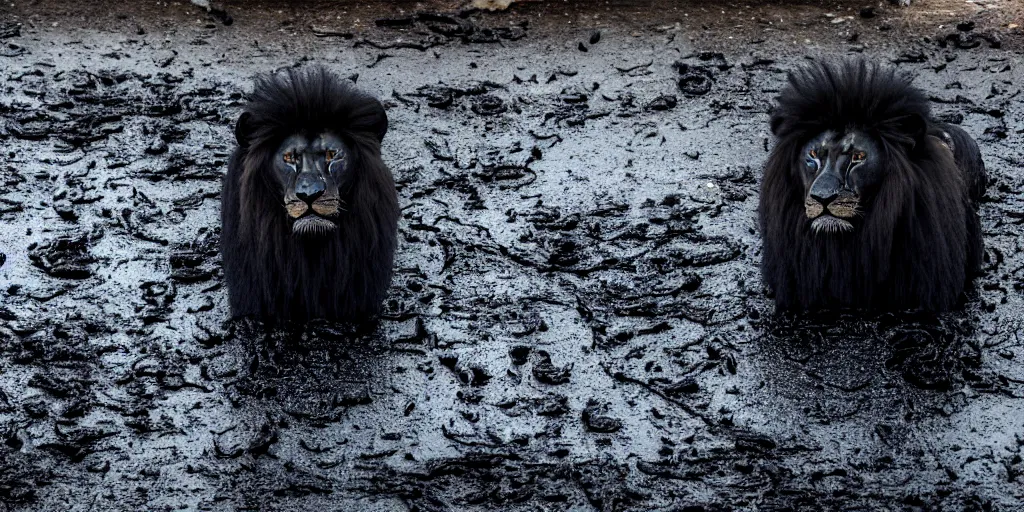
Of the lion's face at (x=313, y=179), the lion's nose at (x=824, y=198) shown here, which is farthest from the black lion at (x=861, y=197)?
the lion's face at (x=313, y=179)

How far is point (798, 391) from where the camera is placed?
25.9 ft

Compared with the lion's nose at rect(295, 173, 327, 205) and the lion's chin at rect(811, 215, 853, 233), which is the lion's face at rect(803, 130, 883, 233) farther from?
the lion's nose at rect(295, 173, 327, 205)

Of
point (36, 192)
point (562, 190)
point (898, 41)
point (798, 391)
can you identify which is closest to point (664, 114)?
point (562, 190)

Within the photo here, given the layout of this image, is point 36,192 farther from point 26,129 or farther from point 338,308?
point 338,308

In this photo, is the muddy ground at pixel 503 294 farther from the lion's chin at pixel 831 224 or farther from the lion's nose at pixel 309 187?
the lion's nose at pixel 309 187

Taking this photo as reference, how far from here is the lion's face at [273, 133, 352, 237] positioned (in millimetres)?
7762

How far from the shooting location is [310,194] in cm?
773

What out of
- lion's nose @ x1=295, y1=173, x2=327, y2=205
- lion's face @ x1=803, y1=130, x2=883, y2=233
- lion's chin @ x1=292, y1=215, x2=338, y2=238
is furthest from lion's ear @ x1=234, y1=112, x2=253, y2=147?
lion's face @ x1=803, y1=130, x2=883, y2=233

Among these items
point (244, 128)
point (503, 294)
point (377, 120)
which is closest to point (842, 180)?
point (503, 294)

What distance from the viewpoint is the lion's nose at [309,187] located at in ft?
25.4

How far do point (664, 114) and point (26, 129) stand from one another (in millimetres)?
4014

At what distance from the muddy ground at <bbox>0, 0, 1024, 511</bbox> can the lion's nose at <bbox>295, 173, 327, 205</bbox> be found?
86cm

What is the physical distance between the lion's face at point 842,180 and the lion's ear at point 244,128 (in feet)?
8.87

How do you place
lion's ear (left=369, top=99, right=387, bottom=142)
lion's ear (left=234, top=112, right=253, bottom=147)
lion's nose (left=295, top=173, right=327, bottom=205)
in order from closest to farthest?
1. lion's nose (left=295, top=173, right=327, bottom=205)
2. lion's ear (left=234, top=112, right=253, bottom=147)
3. lion's ear (left=369, top=99, right=387, bottom=142)
